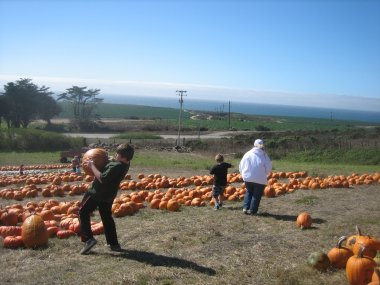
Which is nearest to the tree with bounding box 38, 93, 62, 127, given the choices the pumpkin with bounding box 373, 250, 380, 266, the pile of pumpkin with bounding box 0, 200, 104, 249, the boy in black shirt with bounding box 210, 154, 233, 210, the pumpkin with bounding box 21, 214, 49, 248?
the pile of pumpkin with bounding box 0, 200, 104, 249

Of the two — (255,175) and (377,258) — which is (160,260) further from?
(255,175)

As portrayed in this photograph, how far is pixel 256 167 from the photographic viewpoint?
10.5 m

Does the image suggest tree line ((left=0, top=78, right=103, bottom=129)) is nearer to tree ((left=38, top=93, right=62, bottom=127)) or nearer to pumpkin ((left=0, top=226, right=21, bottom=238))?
tree ((left=38, top=93, right=62, bottom=127))

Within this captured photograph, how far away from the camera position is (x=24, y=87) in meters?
72.1

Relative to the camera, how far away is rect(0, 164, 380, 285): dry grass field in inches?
238

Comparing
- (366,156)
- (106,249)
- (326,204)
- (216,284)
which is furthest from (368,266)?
(366,156)

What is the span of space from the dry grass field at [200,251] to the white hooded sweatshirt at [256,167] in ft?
2.99

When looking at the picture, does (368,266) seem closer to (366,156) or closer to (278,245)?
(278,245)

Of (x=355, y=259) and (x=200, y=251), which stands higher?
(x=355, y=259)

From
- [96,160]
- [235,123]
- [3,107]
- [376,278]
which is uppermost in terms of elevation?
[3,107]

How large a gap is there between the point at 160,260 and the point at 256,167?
4458mm

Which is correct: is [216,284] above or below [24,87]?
below

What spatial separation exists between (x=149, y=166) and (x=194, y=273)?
68.4ft

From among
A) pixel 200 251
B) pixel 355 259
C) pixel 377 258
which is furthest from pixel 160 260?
pixel 377 258
